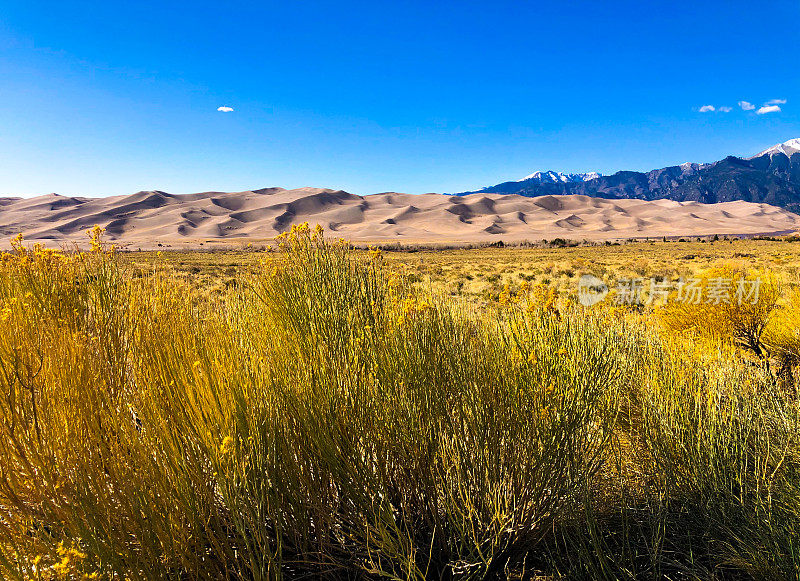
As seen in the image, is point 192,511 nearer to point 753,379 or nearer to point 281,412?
point 281,412

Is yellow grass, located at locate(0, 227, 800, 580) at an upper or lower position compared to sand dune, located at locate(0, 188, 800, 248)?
lower

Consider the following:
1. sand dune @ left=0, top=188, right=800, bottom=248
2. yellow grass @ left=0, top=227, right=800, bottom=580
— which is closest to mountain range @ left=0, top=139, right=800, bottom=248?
sand dune @ left=0, top=188, right=800, bottom=248

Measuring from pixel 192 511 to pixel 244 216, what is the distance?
13635 cm

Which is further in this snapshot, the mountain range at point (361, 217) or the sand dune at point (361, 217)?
the sand dune at point (361, 217)

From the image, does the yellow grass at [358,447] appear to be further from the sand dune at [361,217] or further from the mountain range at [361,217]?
the sand dune at [361,217]

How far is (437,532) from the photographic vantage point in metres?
2.47

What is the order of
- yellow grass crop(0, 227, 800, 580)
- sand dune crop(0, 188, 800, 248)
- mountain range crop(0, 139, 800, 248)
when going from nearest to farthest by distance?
yellow grass crop(0, 227, 800, 580) < mountain range crop(0, 139, 800, 248) < sand dune crop(0, 188, 800, 248)

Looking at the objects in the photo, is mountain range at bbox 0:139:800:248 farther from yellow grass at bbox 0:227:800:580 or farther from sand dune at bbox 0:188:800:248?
yellow grass at bbox 0:227:800:580

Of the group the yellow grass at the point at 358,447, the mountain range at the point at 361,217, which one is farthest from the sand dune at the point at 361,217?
the yellow grass at the point at 358,447

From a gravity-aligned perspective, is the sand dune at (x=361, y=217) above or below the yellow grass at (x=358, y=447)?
above

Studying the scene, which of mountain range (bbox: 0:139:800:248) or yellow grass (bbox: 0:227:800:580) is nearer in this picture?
yellow grass (bbox: 0:227:800:580)

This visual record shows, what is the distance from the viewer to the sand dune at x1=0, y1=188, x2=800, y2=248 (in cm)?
10994

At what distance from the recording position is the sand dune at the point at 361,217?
361ft

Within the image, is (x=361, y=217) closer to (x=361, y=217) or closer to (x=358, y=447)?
(x=361, y=217)
